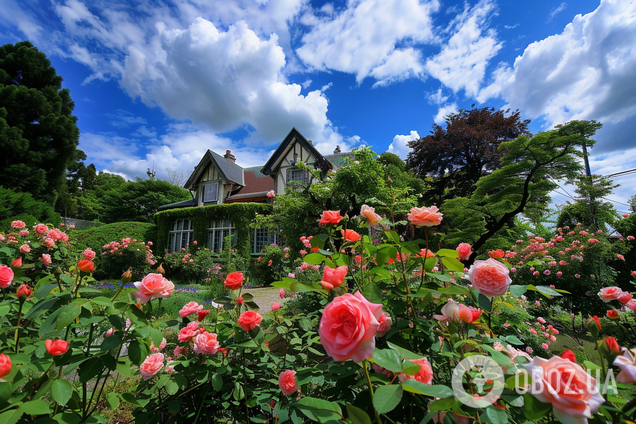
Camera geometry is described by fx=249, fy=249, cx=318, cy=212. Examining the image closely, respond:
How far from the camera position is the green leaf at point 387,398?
51cm

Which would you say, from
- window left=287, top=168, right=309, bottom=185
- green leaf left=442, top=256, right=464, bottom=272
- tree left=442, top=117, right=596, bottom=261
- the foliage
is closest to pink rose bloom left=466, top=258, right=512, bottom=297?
green leaf left=442, top=256, right=464, bottom=272

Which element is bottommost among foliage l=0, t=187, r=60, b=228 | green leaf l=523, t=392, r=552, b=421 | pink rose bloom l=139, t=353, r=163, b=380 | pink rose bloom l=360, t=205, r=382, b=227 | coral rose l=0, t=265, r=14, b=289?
pink rose bloom l=139, t=353, r=163, b=380

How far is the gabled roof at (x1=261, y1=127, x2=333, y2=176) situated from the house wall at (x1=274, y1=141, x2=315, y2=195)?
0.62 feet

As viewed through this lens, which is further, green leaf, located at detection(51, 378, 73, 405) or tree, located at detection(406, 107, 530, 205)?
tree, located at detection(406, 107, 530, 205)

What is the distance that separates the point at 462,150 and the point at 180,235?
53.3ft

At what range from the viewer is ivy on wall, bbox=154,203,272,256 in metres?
11.5

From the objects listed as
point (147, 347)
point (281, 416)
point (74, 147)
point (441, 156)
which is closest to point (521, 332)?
point (281, 416)

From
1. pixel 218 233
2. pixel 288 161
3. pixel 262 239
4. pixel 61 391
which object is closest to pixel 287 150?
pixel 288 161

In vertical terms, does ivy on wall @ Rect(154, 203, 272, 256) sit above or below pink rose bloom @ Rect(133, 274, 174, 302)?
above

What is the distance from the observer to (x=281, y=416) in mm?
950

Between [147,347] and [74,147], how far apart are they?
17512 mm

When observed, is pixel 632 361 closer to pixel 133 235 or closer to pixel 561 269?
pixel 561 269

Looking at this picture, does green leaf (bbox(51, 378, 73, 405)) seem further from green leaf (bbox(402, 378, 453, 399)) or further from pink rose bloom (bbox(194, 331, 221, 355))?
green leaf (bbox(402, 378, 453, 399))

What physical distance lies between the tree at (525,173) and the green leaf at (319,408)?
18.7 ft
